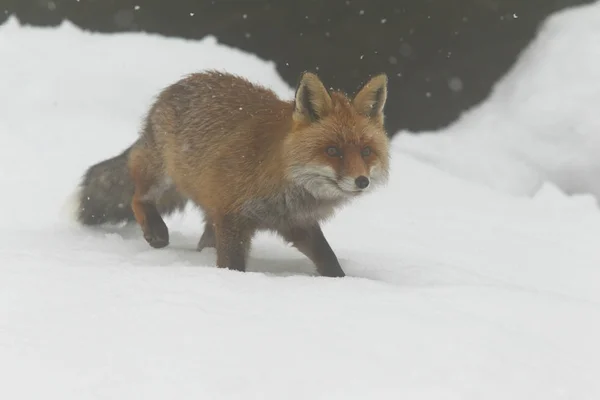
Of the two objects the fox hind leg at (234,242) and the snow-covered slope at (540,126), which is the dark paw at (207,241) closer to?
the fox hind leg at (234,242)

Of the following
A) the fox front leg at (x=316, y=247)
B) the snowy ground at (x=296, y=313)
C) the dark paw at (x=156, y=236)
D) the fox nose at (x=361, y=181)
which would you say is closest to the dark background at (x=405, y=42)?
the snowy ground at (x=296, y=313)

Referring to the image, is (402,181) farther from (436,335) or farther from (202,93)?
(436,335)

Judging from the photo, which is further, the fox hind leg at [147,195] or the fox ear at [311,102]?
the fox hind leg at [147,195]

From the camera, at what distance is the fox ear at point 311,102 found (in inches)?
142

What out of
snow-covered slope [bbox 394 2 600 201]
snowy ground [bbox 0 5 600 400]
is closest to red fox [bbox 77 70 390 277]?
snowy ground [bbox 0 5 600 400]

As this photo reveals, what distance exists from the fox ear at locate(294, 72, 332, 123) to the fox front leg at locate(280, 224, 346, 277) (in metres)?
0.73

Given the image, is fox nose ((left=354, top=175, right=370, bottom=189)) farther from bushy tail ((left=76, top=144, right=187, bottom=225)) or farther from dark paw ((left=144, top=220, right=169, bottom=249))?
bushy tail ((left=76, top=144, right=187, bottom=225))

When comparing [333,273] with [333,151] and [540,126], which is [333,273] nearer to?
[333,151]

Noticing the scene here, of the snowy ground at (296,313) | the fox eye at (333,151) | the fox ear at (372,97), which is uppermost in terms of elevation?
the fox ear at (372,97)

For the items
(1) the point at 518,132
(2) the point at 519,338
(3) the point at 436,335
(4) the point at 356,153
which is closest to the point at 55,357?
(3) the point at 436,335

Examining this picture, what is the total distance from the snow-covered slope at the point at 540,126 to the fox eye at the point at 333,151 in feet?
15.1

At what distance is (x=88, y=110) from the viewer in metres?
8.15

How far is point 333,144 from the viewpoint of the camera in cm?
356

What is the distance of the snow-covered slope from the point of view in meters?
7.71
